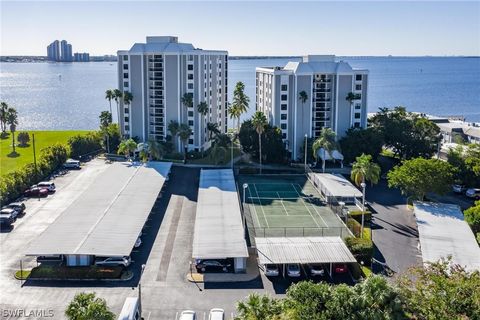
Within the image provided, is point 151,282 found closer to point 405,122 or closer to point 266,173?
point 266,173

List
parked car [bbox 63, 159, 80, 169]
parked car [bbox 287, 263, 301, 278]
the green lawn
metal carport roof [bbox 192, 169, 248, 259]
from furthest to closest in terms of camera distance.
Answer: parked car [bbox 63, 159, 80, 169] < the green lawn < metal carport roof [bbox 192, 169, 248, 259] < parked car [bbox 287, 263, 301, 278]

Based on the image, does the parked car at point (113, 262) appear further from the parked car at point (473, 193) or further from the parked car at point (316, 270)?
the parked car at point (473, 193)

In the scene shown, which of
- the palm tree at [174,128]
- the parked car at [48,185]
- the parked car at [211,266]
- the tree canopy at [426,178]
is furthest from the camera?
Answer: the palm tree at [174,128]

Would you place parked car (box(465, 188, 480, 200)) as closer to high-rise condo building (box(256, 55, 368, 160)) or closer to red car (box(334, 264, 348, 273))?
high-rise condo building (box(256, 55, 368, 160))

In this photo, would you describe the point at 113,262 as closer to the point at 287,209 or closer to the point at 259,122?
the point at 287,209

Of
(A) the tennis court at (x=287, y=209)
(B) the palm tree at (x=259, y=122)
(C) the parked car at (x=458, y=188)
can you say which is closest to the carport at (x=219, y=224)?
(A) the tennis court at (x=287, y=209)

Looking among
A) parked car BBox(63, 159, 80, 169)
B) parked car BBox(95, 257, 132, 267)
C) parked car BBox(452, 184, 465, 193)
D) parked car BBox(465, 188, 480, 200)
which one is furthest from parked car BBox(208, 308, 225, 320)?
parked car BBox(63, 159, 80, 169)
